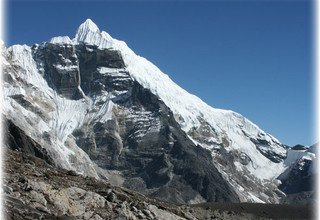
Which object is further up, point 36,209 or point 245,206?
point 245,206

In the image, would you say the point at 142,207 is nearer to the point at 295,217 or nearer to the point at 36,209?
the point at 36,209

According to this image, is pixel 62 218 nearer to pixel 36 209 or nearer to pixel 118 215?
pixel 36 209

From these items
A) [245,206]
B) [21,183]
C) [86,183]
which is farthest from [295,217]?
[21,183]

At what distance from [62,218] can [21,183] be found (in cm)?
682

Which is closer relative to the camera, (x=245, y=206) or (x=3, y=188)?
(x=3, y=188)

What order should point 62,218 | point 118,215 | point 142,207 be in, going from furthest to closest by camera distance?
point 142,207 → point 118,215 → point 62,218

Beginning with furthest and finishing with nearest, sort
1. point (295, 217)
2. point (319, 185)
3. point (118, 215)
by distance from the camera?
1. point (295, 217)
2. point (118, 215)
3. point (319, 185)

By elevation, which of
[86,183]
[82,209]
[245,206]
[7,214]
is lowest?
[7,214]

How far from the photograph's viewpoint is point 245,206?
652ft

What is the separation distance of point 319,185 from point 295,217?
16804cm

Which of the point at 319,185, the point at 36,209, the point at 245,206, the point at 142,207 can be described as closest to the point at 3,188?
the point at 36,209

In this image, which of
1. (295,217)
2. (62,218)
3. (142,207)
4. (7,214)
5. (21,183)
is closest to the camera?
(7,214)

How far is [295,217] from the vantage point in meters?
196

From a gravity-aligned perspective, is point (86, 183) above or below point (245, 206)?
below
